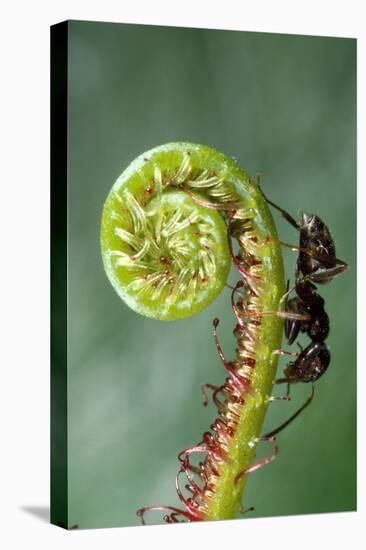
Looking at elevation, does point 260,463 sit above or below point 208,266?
below

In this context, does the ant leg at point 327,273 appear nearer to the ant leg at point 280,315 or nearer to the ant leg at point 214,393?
the ant leg at point 280,315

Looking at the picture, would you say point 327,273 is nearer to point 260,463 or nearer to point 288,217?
point 288,217

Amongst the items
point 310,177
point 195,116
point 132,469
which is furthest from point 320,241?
point 132,469

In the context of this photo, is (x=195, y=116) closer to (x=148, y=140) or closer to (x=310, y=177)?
(x=148, y=140)

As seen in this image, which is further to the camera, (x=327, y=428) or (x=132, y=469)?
(x=327, y=428)

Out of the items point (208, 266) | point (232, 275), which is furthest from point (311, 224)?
point (208, 266)

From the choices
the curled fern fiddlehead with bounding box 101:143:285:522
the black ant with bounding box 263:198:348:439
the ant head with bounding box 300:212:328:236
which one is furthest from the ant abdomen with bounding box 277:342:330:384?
the ant head with bounding box 300:212:328:236
